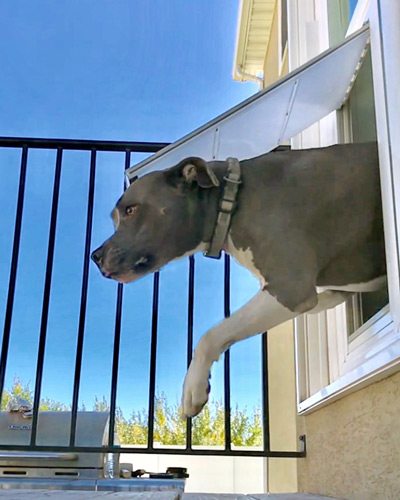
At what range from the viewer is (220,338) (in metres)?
1.27

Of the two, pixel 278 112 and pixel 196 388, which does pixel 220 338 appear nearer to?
pixel 196 388

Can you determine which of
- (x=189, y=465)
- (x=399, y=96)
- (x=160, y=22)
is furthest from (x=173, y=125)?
(x=399, y=96)

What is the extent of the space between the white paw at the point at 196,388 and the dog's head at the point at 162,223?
0.25 m

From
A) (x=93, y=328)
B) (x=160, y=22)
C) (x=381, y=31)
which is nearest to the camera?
(x=381, y=31)

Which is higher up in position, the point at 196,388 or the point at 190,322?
the point at 190,322

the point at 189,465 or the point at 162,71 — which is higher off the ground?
the point at 162,71

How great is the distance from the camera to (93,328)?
322cm

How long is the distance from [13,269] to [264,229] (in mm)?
1151

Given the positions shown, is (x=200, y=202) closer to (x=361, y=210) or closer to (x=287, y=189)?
(x=287, y=189)

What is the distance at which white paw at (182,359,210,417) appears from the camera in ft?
4.18

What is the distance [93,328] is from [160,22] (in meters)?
3.02

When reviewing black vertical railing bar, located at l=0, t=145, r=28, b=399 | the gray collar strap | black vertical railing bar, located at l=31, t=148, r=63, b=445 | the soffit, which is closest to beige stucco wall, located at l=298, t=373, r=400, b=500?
the gray collar strap

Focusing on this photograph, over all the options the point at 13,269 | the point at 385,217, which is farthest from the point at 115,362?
the point at 385,217

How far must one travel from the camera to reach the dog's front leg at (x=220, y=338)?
1253 millimetres
